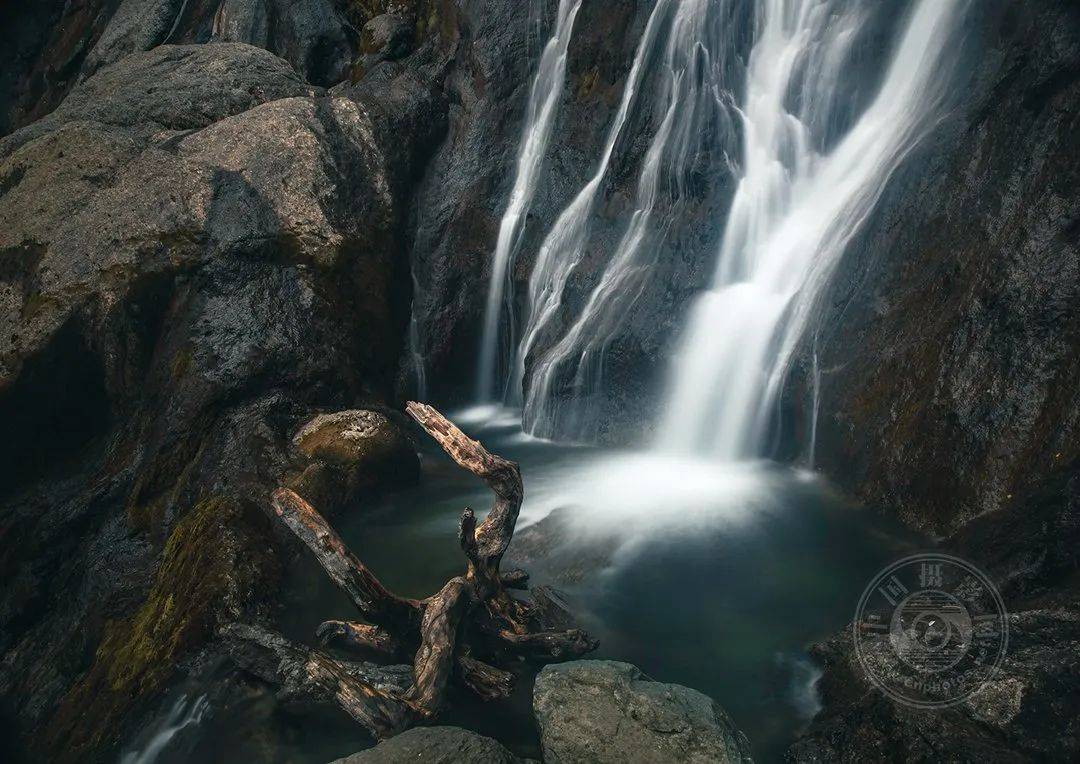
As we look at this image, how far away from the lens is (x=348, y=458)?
7.43 metres

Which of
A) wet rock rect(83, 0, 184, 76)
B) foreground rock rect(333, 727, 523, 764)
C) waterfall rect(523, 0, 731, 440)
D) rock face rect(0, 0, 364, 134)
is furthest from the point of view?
wet rock rect(83, 0, 184, 76)

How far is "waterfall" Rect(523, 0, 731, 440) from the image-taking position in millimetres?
9227

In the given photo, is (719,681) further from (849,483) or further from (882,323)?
(882,323)

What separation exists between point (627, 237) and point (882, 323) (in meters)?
4.01

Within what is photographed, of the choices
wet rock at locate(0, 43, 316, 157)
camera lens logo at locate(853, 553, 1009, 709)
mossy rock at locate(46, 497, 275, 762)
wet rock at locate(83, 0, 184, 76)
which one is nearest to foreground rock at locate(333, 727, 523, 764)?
mossy rock at locate(46, 497, 275, 762)

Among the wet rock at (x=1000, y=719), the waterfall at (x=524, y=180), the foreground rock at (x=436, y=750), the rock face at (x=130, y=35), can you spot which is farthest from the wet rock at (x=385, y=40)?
the wet rock at (x=1000, y=719)

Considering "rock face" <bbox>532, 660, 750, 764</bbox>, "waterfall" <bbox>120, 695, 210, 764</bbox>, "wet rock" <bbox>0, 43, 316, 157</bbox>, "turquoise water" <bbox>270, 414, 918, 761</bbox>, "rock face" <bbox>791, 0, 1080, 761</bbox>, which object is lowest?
"waterfall" <bbox>120, 695, 210, 764</bbox>

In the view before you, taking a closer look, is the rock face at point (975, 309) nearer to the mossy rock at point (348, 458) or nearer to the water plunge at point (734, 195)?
the water plunge at point (734, 195)

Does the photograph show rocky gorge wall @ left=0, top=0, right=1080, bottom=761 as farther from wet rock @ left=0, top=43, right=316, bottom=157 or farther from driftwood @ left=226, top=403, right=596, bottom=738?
driftwood @ left=226, top=403, right=596, bottom=738

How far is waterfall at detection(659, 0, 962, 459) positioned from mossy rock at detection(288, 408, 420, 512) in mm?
3056

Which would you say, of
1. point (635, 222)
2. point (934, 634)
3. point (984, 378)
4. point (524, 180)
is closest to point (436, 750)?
point (934, 634)

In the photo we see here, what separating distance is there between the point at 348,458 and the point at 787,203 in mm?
6054

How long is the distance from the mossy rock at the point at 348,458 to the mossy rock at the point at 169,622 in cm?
115

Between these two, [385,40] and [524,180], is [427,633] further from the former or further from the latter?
[385,40]
